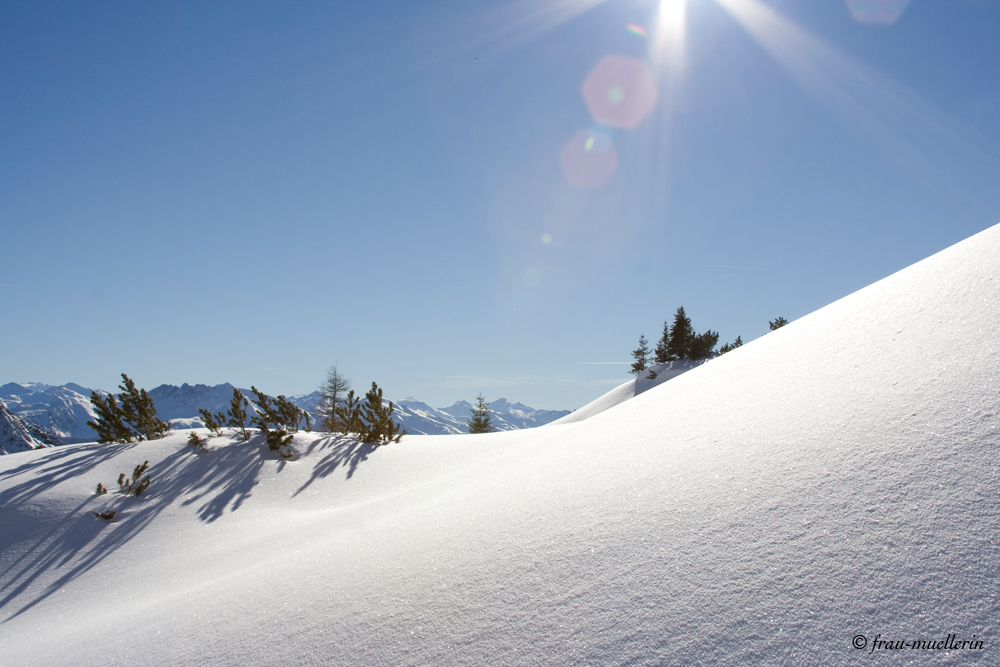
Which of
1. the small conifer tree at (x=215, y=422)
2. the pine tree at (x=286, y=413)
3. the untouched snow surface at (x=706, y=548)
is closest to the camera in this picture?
the untouched snow surface at (x=706, y=548)

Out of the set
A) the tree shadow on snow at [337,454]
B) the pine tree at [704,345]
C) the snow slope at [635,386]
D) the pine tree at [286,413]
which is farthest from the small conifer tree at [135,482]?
the pine tree at [704,345]

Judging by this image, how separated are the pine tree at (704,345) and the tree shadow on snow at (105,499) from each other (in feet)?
98.7

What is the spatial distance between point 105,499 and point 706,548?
36.6 ft

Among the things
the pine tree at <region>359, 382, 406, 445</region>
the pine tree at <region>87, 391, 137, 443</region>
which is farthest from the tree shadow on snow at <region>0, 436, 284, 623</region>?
the pine tree at <region>359, 382, 406, 445</region>

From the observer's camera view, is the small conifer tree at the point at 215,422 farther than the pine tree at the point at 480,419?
No

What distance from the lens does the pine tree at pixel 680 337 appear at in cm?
3219

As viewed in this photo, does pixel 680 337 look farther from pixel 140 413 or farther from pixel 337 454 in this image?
pixel 140 413

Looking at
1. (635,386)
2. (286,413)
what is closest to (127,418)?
(286,413)

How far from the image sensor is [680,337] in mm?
32562

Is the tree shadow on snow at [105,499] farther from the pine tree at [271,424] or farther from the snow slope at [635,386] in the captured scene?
the snow slope at [635,386]

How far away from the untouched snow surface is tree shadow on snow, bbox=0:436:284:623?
76 centimetres

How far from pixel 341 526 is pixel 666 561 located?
216 inches

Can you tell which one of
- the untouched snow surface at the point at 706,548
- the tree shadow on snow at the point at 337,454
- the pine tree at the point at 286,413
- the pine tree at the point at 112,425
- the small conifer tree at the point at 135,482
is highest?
the pine tree at the point at 286,413

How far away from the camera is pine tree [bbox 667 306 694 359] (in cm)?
3219
